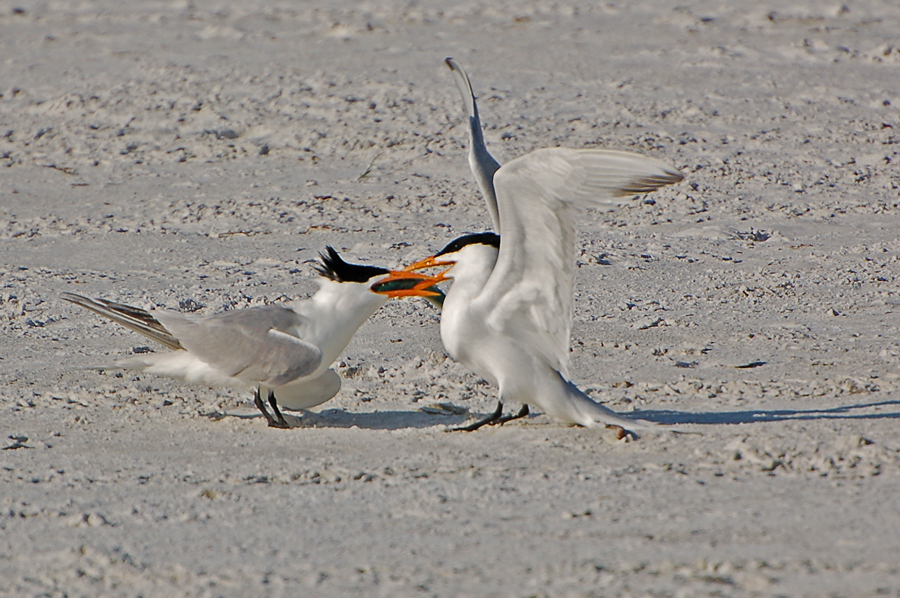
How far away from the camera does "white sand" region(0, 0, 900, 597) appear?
2754 millimetres

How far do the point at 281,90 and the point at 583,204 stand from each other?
17.9ft

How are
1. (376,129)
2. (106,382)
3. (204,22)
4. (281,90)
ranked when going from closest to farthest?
(106,382)
(376,129)
(281,90)
(204,22)

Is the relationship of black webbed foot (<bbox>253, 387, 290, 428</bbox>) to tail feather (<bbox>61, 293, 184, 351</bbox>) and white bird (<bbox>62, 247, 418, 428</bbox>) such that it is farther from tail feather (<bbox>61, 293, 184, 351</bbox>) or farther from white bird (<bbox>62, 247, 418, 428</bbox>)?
tail feather (<bbox>61, 293, 184, 351</bbox>)

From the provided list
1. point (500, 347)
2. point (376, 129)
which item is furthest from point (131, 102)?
point (500, 347)

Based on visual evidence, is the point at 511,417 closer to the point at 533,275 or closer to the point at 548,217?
the point at 533,275

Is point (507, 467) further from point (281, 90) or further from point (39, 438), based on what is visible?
point (281, 90)

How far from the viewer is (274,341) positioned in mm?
4027

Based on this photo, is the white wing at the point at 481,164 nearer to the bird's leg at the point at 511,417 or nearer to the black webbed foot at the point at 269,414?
the bird's leg at the point at 511,417

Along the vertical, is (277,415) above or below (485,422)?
below

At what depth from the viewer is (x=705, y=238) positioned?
6453mm

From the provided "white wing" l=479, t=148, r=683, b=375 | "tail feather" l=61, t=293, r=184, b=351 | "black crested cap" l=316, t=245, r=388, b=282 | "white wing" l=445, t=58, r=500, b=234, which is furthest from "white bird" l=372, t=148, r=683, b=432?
"tail feather" l=61, t=293, r=184, b=351

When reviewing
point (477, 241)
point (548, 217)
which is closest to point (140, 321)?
point (477, 241)

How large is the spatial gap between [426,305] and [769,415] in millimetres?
2039

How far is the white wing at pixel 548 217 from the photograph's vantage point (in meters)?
3.35
